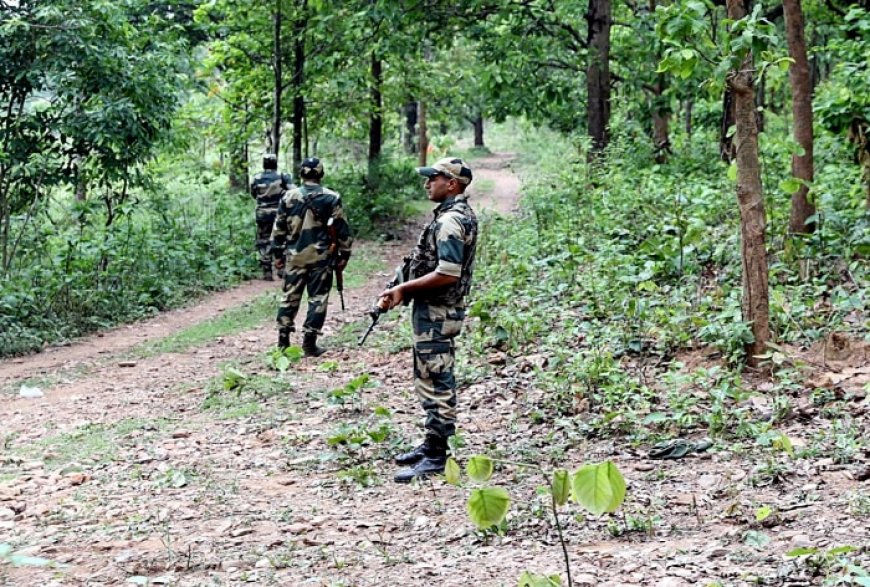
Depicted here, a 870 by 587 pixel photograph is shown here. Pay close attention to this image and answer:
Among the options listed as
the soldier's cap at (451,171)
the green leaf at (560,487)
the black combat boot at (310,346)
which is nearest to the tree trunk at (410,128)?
the black combat boot at (310,346)

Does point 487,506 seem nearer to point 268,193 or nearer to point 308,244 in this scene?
point 308,244

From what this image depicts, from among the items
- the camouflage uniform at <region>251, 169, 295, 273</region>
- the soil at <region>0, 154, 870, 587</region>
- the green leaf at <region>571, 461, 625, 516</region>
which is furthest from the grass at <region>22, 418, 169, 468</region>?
the camouflage uniform at <region>251, 169, 295, 273</region>

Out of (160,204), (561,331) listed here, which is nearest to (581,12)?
(160,204)

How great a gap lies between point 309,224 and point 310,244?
0.22 metres

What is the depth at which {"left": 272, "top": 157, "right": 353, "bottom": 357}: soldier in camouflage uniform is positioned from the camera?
989 centimetres

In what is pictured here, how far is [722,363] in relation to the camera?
23.2ft

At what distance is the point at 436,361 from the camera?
6.09m

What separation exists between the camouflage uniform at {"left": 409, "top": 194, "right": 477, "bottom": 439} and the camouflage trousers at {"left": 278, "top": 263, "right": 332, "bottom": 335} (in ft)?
13.1

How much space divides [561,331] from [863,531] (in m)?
4.62

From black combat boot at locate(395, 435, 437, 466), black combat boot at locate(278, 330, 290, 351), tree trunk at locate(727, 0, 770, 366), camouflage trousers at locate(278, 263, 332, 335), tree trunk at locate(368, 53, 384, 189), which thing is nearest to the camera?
black combat boot at locate(395, 435, 437, 466)

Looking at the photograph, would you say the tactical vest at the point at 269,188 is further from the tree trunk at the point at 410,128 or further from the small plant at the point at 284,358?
the tree trunk at the point at 410,128

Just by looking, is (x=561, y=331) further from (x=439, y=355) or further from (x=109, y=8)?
(x=109, y=8)

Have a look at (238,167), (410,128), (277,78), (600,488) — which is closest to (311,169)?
(600,488)

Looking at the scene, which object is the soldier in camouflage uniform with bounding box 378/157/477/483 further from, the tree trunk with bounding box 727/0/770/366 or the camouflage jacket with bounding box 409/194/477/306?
the tree trunk with bounding box 727/0/770/366
